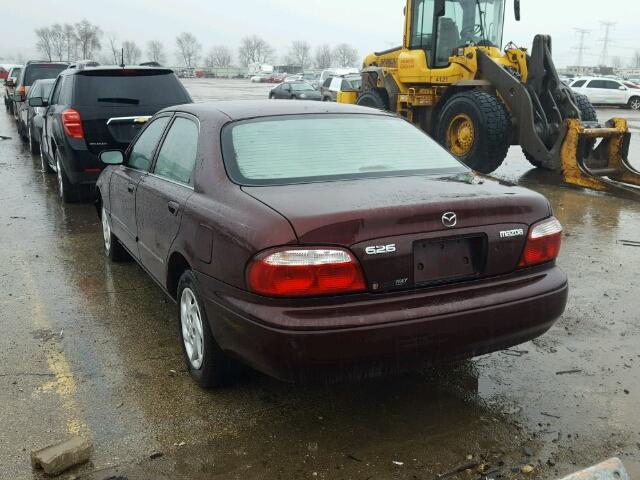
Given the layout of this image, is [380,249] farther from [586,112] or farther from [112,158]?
[586,112]

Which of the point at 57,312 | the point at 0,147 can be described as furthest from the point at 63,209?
the point at 0,147

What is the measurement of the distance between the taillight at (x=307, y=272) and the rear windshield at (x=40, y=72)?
17035 mm

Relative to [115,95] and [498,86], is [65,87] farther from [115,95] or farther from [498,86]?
[498,86]

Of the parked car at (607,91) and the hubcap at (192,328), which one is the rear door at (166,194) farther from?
the parked car at (607,91)

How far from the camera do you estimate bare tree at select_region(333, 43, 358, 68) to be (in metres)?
161

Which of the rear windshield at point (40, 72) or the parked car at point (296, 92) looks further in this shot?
the parked car at point (296, 92)

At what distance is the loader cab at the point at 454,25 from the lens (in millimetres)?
11602

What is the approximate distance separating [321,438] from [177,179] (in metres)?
1.77

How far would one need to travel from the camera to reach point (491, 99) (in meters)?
10.4

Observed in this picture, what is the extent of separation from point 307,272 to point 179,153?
1.65 m

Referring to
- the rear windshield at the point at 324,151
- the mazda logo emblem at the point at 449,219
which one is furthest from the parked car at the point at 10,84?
the mazda logo emblem at the point at 449,219

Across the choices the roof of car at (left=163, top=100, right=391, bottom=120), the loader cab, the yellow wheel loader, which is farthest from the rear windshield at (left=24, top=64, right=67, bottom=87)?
the roof of car at (left=163, top=100, right=391, bottom=120)

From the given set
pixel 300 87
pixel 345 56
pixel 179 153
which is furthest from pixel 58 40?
pixel 179 153

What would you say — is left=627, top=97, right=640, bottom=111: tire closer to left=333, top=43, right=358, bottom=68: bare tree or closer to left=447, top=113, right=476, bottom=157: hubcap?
left=447, top=113, right=476, bottom=157: hubcap
